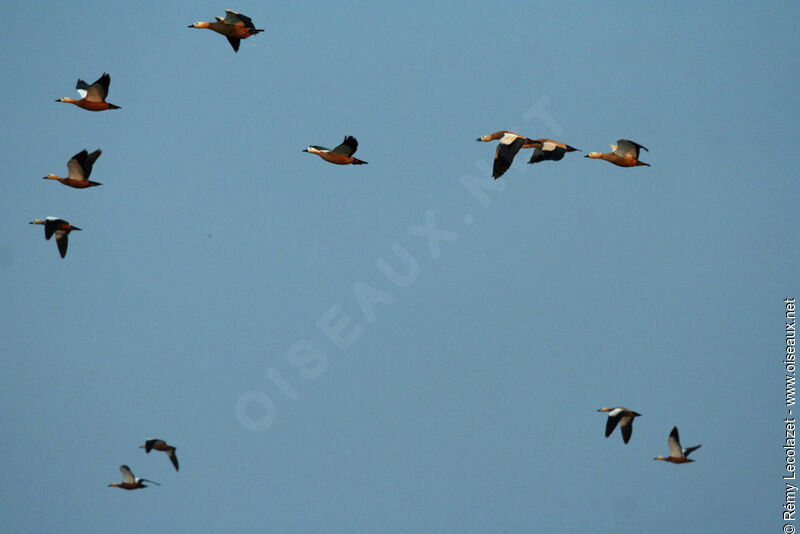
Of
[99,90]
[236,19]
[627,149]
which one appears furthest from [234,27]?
[627,149]

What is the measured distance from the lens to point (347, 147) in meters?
59.8

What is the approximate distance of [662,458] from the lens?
208ft

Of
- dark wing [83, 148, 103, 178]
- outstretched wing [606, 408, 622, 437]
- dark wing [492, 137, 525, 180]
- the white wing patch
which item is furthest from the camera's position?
outstretched wing [606, 408, 622, 437]

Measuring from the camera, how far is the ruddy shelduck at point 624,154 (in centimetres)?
6147

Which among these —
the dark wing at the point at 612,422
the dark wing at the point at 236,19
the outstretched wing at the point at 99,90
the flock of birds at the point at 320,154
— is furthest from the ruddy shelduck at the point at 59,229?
the dark wing at the point at 612,422

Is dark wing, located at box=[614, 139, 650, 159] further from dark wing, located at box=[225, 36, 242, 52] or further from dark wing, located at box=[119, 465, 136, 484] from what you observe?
dark wing, located at box=[119, 465, 136, 484]

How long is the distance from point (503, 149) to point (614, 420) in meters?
10.9

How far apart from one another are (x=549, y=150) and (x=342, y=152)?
7049 mm

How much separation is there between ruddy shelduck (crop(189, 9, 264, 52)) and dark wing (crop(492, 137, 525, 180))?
342 inches

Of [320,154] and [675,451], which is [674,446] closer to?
[675,451]

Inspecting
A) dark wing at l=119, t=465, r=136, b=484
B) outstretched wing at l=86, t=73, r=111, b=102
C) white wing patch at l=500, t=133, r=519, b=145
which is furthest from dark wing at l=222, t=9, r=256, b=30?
dark wing at l=119, t=465, r=136, b=484

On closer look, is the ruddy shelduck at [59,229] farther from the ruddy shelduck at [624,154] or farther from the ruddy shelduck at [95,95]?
the ruddy shelduck at [624,154]

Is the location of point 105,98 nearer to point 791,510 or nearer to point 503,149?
point 503,149

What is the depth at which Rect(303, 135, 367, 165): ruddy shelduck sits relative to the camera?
59656 millimetres
